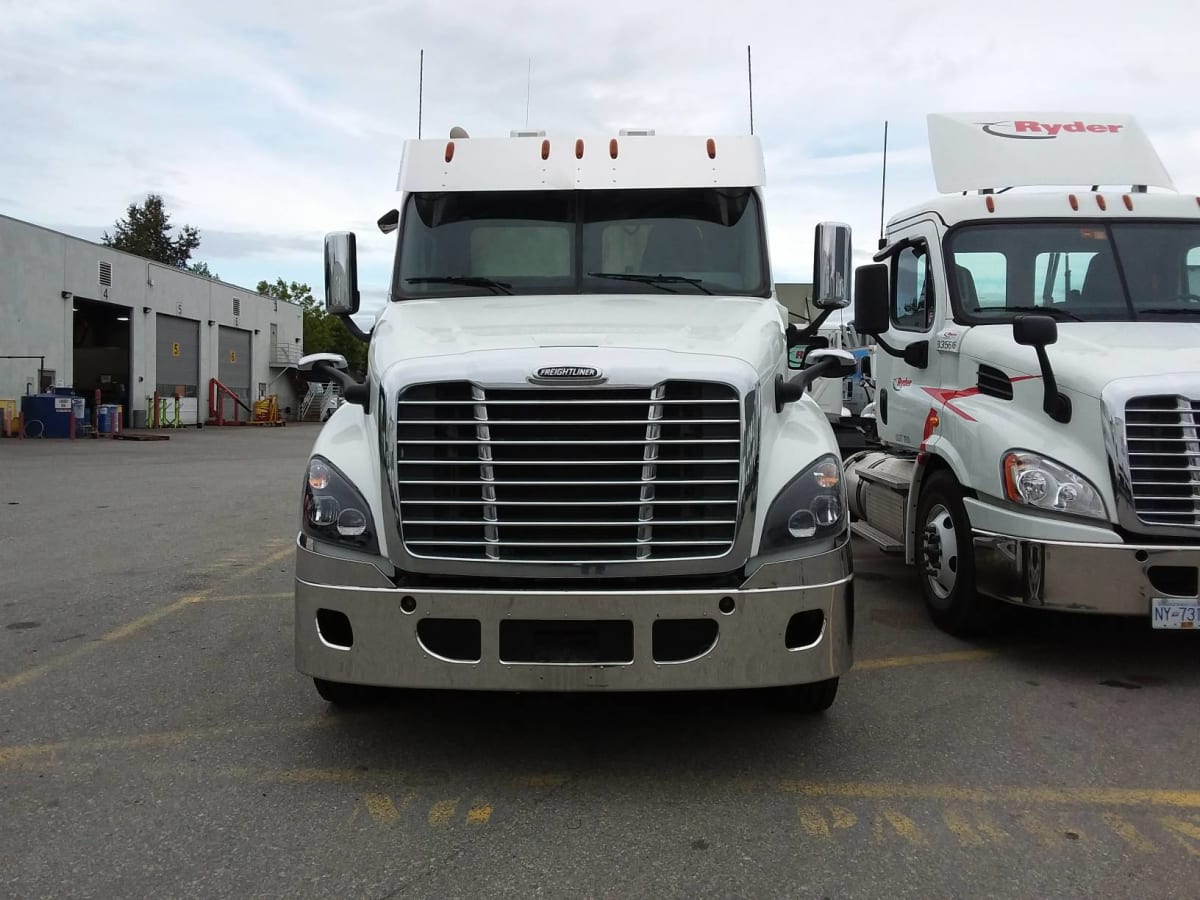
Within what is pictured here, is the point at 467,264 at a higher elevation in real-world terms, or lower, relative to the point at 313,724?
higher

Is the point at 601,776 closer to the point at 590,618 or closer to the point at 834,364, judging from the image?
the point at 590,618

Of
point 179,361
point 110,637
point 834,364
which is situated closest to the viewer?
Answer: point 834,364

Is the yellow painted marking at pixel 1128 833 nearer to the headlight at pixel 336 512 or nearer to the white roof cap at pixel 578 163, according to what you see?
the headlight at pixel 336 512

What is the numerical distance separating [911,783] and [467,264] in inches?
128

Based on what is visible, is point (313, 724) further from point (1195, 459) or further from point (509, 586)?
point (1195, 459)

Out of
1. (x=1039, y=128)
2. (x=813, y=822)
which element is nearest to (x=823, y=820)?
(x=813, y=822)

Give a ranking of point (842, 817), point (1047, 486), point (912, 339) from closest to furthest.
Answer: point (842, 817), point (1047, 486), point (912, 339)

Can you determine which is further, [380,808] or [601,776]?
[601,776]

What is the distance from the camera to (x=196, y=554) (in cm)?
883

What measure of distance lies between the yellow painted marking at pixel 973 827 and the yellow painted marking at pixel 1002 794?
0.38ft

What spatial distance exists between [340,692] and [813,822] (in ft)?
6.98

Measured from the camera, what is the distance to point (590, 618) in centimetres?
358

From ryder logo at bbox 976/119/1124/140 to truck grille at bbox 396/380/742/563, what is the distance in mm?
4633

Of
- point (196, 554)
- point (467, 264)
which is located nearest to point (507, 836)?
point (467, 264)
